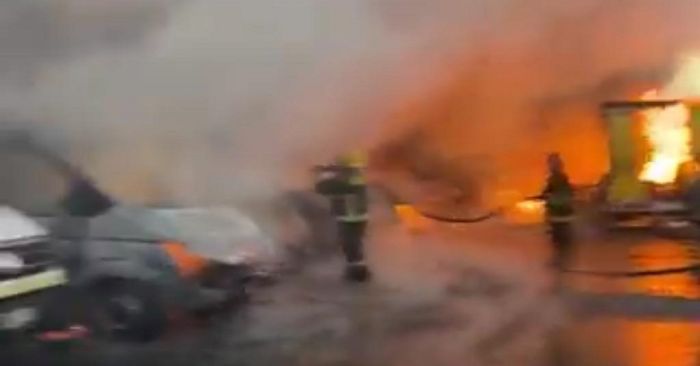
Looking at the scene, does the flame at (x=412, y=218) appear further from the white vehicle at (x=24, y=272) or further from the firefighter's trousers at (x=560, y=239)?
the white vehicle at (x=24, y=272)

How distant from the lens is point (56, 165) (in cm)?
170

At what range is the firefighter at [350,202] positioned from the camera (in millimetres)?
1699

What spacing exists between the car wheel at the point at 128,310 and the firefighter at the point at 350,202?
0.92ft

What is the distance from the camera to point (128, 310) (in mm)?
1703

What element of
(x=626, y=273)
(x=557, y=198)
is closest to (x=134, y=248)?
(x=557, y=198)

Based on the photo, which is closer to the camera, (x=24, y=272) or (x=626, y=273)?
(x=24, y=272)

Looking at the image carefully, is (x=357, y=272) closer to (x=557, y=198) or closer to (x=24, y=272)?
(x=557, y=198)

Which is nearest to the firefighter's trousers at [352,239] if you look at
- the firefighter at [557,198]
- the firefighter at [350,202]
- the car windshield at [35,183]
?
the firefighter at [350,202]

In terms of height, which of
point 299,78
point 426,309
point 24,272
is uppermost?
point 299,78

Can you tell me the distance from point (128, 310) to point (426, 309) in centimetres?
44

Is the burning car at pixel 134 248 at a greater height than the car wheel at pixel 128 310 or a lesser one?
greater

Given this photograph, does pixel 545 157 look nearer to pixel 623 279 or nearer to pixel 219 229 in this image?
pixel 623 279

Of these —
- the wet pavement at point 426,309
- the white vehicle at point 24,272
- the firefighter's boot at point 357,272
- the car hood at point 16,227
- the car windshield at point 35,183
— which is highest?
the car windshield at point 35,183

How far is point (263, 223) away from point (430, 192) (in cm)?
25
